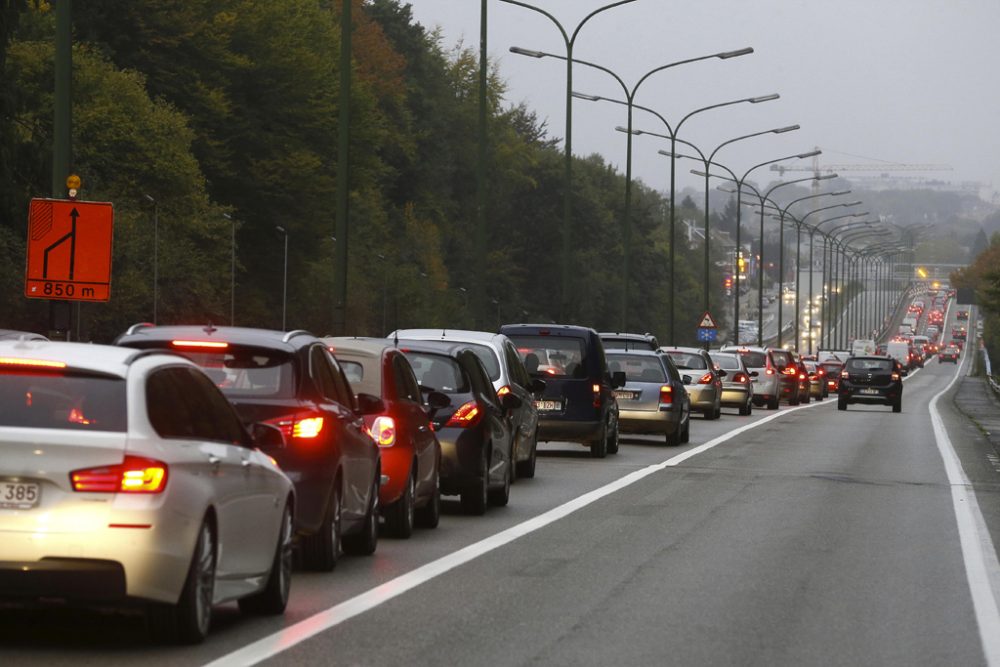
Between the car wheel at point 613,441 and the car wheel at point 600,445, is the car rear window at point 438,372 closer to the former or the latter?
the car wheel at point 600,445

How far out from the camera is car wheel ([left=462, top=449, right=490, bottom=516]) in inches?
722

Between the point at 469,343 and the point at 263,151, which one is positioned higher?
the point at 263,151

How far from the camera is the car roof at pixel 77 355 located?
9672 millimetres

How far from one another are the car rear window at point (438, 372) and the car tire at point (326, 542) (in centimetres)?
515

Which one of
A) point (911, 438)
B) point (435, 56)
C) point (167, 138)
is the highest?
point (435, 56)

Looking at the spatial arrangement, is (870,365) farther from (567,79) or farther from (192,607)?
(192,607)

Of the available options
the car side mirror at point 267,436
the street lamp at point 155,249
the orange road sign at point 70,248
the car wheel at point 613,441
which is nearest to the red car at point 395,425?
the car side mirror at point 267,436

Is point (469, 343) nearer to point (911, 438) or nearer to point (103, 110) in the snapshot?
point (911, 438)

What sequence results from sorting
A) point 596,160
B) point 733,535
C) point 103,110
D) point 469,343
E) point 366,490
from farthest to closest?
point 596,160 < point 103,110 < point 469,343 < point 733,535 < point 366,490

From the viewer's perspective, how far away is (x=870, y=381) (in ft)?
207

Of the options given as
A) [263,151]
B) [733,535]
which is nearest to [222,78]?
[263,151]

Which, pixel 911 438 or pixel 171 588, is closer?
pixel 171 588

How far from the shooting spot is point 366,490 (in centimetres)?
1427

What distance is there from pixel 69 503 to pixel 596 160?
5938 inches
